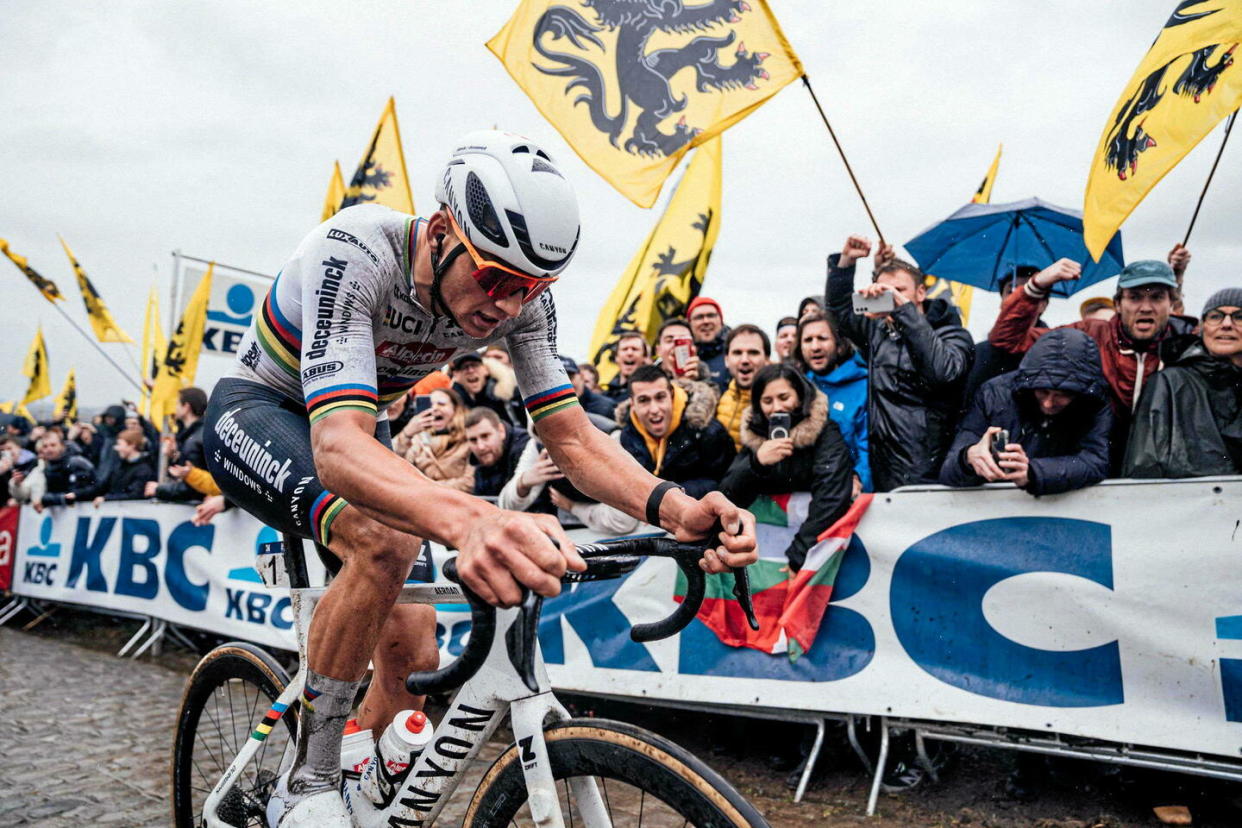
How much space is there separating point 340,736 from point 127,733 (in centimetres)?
379

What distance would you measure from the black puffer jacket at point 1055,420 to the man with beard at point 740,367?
148 cm

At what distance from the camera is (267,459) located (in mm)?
2447

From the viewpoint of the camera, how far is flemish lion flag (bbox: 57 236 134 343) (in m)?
13.8

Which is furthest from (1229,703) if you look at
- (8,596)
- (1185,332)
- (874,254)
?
(8,596)

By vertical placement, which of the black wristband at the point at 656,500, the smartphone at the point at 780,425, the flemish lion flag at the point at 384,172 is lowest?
the black wristband at the point at 656,500

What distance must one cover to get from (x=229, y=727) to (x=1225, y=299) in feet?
15.9

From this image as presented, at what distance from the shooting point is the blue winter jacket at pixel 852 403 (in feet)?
16.7

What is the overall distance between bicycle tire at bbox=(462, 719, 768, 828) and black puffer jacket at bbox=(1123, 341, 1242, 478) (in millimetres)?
3219

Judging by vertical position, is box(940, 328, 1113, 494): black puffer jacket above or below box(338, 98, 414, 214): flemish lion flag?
below

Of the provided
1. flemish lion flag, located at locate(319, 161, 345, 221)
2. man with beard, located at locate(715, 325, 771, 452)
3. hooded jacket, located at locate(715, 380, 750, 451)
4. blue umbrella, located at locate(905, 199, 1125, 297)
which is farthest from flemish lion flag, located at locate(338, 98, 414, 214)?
blue umbrella, located at locate(905, 199, 1125, 297)

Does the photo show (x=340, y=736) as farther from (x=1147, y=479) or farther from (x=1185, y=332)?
(x=1185, y=332)

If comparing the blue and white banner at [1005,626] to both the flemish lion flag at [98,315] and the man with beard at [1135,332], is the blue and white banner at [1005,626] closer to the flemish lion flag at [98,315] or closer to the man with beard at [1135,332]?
the man with beard at [1135,332]

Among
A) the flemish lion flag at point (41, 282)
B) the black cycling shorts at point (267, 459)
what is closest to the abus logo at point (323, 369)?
the black cycling shorts at point (267, 459)

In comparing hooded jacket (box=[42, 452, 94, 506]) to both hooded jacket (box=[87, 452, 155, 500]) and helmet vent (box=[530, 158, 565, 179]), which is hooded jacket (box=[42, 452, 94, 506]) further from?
helmet vent (box=[530, 158, 565, 179])
